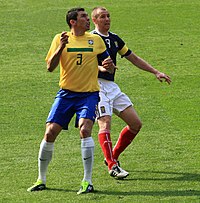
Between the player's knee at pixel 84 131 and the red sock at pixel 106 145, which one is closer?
the player's knee at pixel 84 131

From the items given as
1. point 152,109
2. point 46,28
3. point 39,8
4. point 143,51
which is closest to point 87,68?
point 152,109

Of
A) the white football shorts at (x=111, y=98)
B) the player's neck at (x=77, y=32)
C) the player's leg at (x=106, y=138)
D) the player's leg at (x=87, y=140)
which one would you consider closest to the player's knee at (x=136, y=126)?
the white football shorts at (x=111, y=98)

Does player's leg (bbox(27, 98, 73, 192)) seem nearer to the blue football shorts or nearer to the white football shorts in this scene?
the blue football shorts

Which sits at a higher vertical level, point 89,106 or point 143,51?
point 89,106

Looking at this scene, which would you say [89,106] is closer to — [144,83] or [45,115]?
[45,115]

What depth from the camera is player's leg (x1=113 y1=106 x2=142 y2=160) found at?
36.0 ft

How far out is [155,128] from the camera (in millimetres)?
13055

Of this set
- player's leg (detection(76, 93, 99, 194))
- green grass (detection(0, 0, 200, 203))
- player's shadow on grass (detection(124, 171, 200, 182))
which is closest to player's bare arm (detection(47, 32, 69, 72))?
player's leg (detection(76, 93, 99, 194))

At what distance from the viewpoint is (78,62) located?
10.0 m

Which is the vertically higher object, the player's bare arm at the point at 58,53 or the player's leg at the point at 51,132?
the player's bare arm at the point at 58,53

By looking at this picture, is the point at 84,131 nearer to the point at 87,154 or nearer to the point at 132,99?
the point at 87,154

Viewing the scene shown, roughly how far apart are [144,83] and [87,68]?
6.06m

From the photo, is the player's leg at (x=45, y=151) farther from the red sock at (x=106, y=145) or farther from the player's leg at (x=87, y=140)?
the red sock at (x=106, y=145)

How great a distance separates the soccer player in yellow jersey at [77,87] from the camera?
32.5ft
